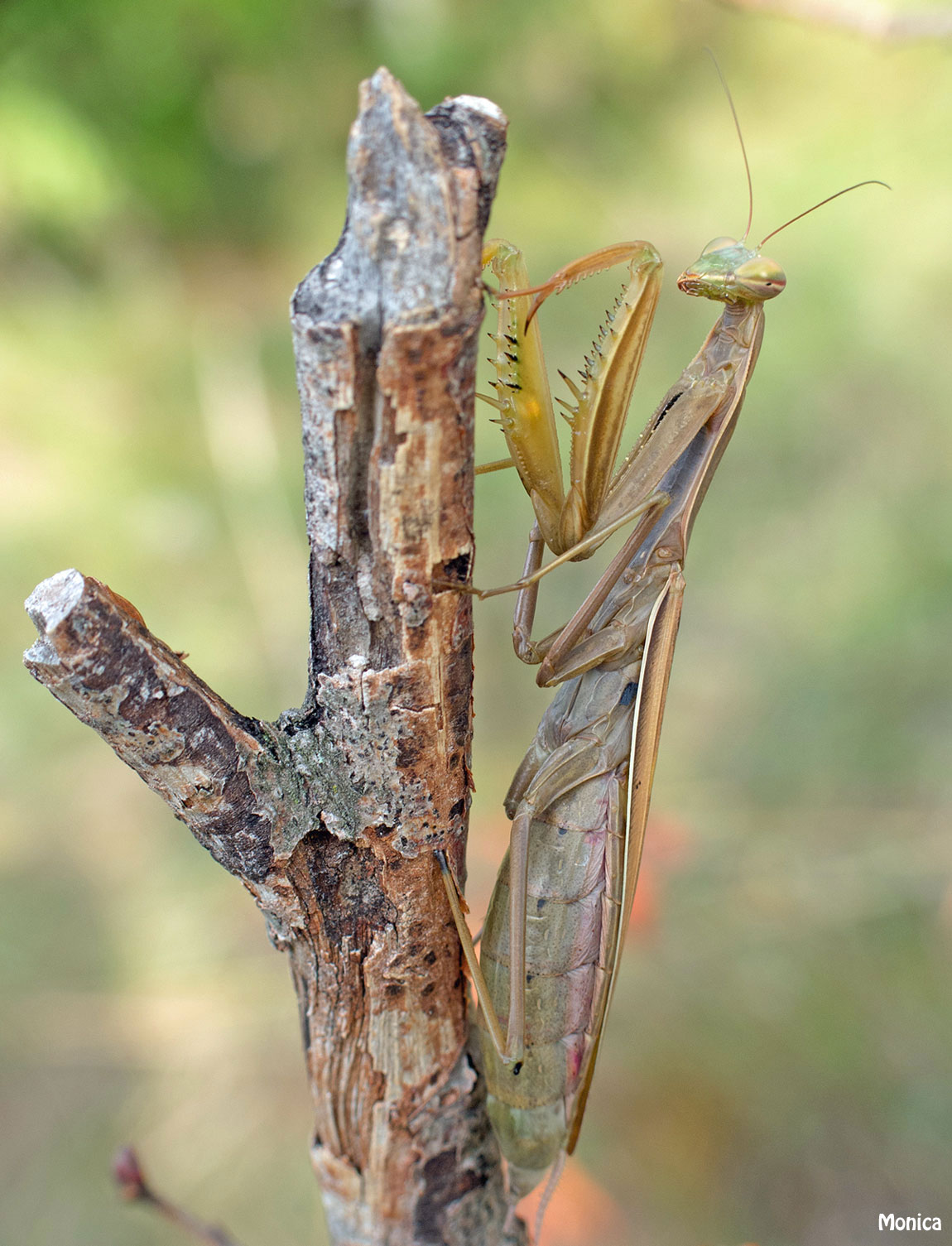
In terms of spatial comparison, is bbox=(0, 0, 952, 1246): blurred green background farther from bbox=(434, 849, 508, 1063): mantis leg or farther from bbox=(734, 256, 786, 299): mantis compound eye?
bbox=(734, 256, 786, 299): mantis compound eye

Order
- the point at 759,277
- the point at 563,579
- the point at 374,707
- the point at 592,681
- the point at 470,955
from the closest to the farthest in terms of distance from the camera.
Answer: the point at 374,707 < the point at 470,955 < the point at 759,277 < the point at 592,681 < the point at 563,579

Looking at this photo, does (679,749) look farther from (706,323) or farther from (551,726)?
(706,323)

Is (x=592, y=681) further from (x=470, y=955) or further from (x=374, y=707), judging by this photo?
(x=374, y=707)

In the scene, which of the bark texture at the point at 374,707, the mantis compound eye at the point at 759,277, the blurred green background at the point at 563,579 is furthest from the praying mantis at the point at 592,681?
the blurred green background at the point at 563,579

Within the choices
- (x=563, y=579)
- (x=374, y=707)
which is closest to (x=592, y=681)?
(x=374, y=707)

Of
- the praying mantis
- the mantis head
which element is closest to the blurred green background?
the praying mantis

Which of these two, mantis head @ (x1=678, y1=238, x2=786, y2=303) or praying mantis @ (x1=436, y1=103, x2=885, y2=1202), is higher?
mantis head @ (x1=678, y1=238, x2=786, y2=303)

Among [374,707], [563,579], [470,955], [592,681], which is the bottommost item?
[470,955]
